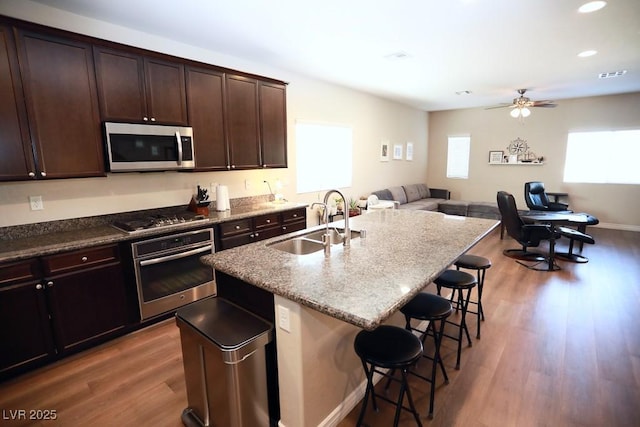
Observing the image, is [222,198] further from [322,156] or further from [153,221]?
[322,156]

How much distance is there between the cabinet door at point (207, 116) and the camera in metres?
3.13

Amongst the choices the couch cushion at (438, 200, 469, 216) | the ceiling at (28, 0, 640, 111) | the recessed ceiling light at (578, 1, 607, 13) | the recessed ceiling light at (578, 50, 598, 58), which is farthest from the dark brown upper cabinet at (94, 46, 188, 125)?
the couch cushion at (438, 200, 469, 216)

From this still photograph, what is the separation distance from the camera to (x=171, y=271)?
9.31ft

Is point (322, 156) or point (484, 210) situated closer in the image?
point (322, 156)

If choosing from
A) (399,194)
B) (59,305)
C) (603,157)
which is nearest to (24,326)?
(59,305)

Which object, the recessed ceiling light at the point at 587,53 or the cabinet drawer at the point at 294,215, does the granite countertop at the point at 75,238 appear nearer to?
the cabinet drawer at the point at 294,215

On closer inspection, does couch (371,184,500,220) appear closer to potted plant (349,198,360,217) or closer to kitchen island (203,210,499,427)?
potted plant (349,198,360,217)

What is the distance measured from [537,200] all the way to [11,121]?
7.67 metres

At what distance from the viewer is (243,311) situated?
1.78 m

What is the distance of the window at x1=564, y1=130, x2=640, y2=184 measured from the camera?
6.29 metres

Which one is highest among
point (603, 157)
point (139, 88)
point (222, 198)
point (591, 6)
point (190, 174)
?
point (591, 6)

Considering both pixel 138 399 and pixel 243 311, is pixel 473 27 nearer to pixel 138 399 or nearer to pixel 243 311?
pixel 243 311

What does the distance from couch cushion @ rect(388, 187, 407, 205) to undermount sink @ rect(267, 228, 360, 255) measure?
4555 millimetres

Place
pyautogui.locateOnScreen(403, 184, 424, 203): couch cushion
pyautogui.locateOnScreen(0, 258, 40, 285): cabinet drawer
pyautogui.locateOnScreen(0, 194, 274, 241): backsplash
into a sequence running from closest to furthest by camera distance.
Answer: pyautogui.locateOnScreen(0, 258, 40, 285): cabinet drawer → pyautogui.locateOnScreen(0, 194, 274, 241): backsplash → pyautogui.locateOnScreen(403, 184, 424, 203): couch cushion
